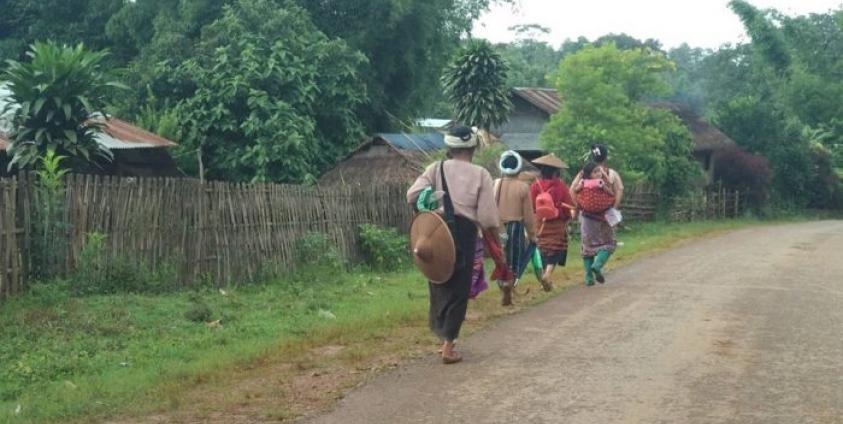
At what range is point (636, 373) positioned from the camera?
24.2 ft

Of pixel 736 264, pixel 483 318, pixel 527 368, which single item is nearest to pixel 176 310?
pixel 483 318

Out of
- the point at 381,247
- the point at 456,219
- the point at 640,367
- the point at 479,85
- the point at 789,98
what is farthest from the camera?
the point at 789,98

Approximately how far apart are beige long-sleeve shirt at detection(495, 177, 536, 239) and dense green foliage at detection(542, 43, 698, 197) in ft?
57.6

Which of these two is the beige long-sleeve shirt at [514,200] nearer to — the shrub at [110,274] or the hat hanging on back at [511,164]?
the hat hanging on back at [511,164]

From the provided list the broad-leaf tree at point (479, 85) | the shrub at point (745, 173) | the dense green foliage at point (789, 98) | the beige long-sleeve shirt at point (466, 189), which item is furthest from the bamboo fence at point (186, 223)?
the dense green foliage at point (789, 98)

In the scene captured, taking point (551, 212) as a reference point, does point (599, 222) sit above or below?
below

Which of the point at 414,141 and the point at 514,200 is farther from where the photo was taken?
the point at 414,141

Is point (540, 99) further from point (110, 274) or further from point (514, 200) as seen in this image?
point (110, 274)

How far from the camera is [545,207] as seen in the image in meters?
13.3

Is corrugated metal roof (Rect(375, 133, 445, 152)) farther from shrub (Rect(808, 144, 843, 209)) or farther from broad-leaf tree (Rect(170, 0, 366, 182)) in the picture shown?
shrub (Rect(808, 144, 843, 209))

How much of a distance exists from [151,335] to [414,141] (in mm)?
19900

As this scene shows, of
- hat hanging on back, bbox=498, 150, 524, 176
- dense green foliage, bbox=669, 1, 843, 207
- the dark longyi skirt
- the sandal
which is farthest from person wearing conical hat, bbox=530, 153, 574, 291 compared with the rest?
dense green foliage, bbox=669, 1, 843, 207

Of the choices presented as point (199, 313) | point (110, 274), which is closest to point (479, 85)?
point (110, 274)

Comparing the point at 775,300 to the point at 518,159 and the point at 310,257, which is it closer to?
the point at 518,159
